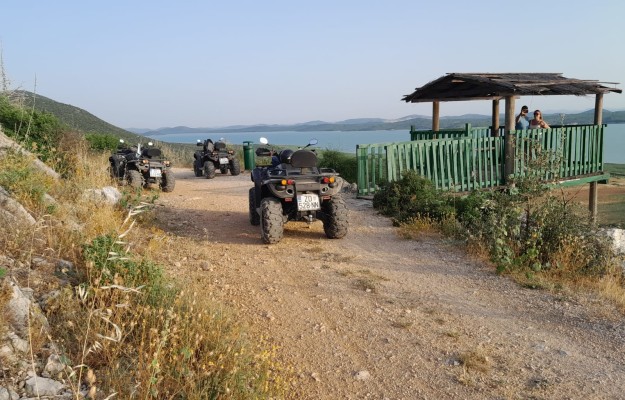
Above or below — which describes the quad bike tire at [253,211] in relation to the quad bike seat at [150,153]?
below

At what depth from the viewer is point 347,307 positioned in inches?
201

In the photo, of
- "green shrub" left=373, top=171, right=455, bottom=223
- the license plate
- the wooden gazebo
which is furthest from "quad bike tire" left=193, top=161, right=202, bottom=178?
the license plate

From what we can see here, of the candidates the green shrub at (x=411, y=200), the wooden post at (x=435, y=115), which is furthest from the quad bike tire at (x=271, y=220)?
the wooden post at (x=435, y=115)

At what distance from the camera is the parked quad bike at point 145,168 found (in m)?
12.1

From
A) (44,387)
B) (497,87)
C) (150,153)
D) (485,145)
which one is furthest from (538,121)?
(44,387)

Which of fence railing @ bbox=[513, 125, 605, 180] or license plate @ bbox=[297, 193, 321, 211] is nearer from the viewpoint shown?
license plate @ bbox=[297, 193, 321, 211]

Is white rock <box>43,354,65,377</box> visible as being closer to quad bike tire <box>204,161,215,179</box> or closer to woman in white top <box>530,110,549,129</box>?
quad bike tire <box>204,161,215,179</box>

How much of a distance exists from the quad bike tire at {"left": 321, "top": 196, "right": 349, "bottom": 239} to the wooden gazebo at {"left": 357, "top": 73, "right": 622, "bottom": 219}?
12.0ft

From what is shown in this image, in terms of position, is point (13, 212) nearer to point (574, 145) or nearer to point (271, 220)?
point (271, 220)

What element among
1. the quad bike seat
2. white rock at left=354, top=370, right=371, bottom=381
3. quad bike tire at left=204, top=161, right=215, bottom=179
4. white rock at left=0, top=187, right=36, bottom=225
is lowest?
white rock at left=354, top=370, right=371, bottom=381

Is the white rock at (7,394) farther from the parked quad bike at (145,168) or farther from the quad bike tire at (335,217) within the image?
the parked quad bike at (145,168)

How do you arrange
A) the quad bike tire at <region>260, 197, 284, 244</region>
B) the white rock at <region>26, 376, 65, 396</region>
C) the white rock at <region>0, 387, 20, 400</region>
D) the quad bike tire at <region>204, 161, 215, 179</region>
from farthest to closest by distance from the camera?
1. the quad bike tire at <region>204, 161, 215, 179</region>
2. the quad bike tire at <region>260, 197, 284, 244</region>
3. the white rock at <region>26, 376, 65, 396</region>
4. the white rock at <region>0, 387, 20, 400</region>

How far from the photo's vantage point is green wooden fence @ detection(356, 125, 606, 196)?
1141 cm

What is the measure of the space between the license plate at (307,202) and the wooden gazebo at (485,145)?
404cm
